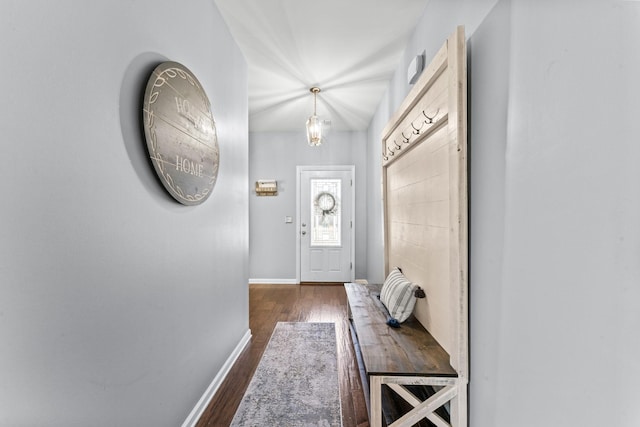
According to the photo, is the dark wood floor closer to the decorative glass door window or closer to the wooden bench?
the wooden bench

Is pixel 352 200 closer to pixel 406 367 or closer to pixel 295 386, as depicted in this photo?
pixel 295 386

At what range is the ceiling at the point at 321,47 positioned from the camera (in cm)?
205

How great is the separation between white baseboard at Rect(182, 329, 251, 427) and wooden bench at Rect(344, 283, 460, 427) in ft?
3.27

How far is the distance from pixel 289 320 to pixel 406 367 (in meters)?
2.07

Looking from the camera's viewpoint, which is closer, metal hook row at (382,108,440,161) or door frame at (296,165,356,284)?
metal hook row at (382,108,440,161)

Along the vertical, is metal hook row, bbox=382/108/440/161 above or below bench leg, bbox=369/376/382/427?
above

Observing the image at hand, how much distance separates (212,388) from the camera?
1940 mm

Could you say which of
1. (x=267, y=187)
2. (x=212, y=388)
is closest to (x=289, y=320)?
(x=212, y=388)

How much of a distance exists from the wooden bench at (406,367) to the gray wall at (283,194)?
10.3ft

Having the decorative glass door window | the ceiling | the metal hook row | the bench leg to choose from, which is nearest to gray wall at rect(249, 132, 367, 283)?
the decorative glass door window

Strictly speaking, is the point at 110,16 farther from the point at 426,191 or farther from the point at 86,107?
the point at 426,191

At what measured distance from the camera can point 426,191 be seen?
1.90m

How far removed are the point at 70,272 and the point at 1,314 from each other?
0.19m

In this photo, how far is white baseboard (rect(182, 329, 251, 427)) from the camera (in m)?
1.67
